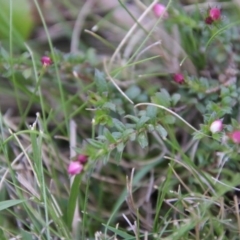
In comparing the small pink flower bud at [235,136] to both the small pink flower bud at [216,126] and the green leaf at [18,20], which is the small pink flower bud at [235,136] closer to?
the small pink flower bud at [216,126]

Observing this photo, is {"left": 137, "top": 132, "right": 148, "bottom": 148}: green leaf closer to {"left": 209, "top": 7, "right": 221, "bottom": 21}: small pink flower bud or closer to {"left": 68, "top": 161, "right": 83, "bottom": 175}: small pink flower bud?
{"left": 68, "top": 161, "right": 83, "bottom": 175}: small pink flower bud

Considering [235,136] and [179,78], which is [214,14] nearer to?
[179,78]

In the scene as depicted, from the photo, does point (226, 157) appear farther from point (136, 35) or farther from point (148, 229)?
point (136, 35)

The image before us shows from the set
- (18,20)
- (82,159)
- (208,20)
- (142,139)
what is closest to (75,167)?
(82,159)

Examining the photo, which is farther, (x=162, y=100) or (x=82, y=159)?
(x=162, y=100)

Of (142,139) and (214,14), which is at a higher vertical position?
(214,14)

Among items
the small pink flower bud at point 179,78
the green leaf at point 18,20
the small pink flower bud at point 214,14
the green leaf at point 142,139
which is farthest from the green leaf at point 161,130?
the green leaf at point 18,20

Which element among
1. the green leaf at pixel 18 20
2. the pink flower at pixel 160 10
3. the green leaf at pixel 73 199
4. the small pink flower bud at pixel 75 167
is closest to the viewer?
the small pink flower bud at pixel 75 167

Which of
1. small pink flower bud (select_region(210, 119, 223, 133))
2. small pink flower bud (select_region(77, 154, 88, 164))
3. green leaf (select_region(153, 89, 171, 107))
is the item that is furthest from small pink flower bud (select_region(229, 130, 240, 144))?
small pink flower bud (select_region(77, 154, 88, 164))
